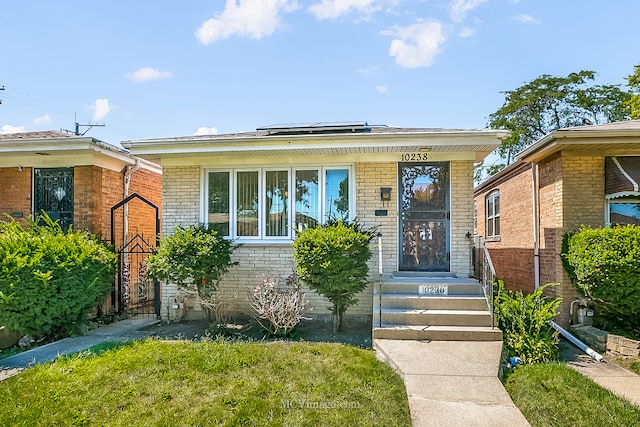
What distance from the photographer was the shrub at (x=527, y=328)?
573 centimetres

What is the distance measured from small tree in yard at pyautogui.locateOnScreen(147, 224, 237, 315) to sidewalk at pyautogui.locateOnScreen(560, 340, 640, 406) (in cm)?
597

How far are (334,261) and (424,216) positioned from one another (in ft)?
8.80

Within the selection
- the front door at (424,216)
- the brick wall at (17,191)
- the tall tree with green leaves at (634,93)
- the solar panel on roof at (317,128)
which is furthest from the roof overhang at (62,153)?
the tall tree with green leaves at (634,93)

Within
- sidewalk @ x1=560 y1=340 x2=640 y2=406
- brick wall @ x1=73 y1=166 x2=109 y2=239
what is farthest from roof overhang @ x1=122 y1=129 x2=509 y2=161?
sidewalk @ x1=560 y1=340 x2=640 y2=406

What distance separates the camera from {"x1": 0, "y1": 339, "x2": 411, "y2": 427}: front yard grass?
3.94 meters

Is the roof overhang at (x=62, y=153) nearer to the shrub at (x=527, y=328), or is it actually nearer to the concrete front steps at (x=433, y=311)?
the concrete front steps at (x=433, y=311)

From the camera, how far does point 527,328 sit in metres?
6.05

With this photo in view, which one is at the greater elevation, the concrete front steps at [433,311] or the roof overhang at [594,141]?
the roof overhang at [594,141]

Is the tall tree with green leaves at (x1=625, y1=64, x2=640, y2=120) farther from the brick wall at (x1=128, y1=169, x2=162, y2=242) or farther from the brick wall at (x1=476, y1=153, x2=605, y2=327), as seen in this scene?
the brick wall at (x1=128, y1=169, x2=162, y2=242)

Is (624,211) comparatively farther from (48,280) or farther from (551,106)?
(551,106)

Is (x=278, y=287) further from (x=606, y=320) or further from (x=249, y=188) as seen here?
(x=606, y=320)

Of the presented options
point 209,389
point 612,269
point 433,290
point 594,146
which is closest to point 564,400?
point 433,290

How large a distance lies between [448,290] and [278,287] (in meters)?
3.26

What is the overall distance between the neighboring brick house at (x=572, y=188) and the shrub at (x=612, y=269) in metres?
0.65
